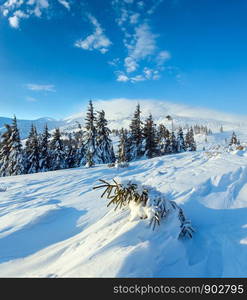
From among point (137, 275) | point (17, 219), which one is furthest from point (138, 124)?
point (137, 275)

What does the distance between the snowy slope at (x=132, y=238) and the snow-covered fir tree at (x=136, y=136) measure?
24229 millimetres

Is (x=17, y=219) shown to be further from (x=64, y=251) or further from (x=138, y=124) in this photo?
(x=138, y=124)

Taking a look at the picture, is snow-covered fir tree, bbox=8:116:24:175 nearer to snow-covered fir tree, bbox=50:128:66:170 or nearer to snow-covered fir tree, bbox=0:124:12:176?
snow-covered fir tree, bbox=0:124:12:176

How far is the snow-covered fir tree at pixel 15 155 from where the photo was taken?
2520 cm

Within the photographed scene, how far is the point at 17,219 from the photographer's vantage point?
481 centimetres

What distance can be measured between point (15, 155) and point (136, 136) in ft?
59.2

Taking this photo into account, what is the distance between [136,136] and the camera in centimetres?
3059

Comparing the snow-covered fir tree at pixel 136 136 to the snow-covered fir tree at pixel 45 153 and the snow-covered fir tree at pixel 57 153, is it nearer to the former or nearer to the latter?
the snow-covered fir tree at pixel 57 153

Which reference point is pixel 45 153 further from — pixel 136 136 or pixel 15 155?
pixel 136 136

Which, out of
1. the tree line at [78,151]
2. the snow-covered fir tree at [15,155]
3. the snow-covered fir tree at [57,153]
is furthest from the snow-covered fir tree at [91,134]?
the snow-covered fir tree at [15,155]

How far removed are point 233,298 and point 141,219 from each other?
4.80 feet

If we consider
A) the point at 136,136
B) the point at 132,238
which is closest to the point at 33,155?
the point at 136,136

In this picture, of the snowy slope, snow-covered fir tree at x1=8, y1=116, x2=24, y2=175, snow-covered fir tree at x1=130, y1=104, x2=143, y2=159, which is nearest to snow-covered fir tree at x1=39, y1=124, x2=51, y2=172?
snow-covered fir tree at x1=8, y1=116, x2=24, y2=175

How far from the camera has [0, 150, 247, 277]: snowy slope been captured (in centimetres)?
242
